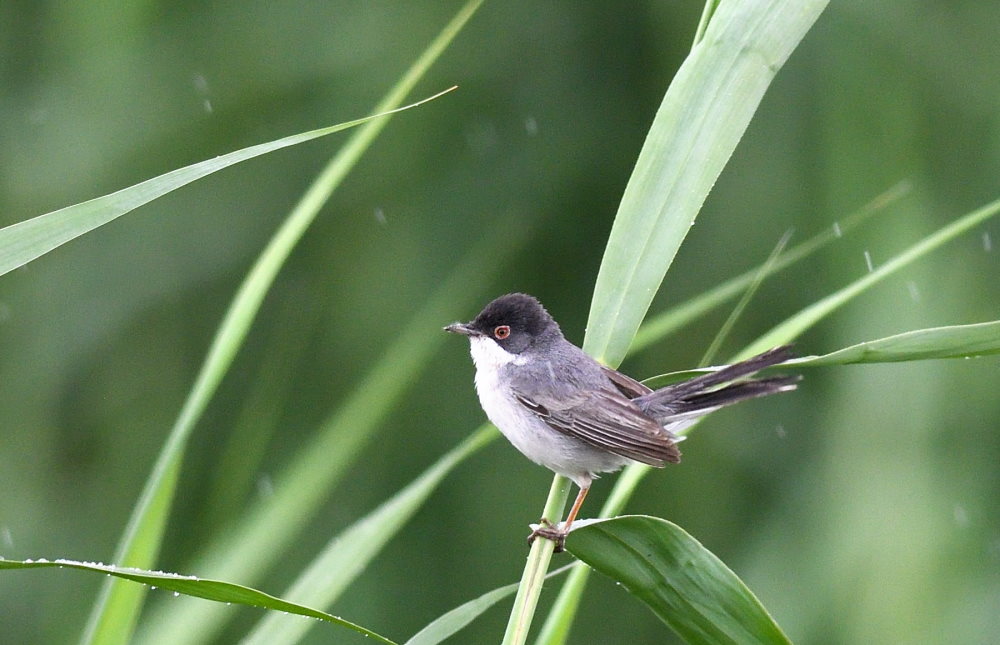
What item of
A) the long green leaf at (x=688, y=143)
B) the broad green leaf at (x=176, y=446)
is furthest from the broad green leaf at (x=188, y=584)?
the long green leaf at (x=688, y=143)

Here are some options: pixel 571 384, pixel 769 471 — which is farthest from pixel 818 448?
pixel 571 384

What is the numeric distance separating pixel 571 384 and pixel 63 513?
2.79m

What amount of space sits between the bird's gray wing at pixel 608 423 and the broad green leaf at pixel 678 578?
646 mm

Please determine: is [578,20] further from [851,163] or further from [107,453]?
[107,453]

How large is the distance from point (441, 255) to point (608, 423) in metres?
2.16

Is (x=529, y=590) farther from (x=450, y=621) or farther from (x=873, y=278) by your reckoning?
(x=873, y=278)

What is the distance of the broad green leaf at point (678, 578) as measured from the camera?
1.66 meters

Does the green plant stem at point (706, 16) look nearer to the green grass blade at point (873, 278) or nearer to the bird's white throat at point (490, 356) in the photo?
the green grass blade at point (873, 278)

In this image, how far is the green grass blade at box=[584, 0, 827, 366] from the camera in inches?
89.7

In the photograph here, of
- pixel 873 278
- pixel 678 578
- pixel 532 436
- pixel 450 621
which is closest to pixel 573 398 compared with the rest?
pixel 532 436

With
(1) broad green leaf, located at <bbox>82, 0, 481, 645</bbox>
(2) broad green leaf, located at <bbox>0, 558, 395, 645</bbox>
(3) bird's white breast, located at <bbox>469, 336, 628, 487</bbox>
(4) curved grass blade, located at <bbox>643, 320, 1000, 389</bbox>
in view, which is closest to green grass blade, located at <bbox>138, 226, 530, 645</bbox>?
(3) bird's white breast, located at <bbox>469, 336, 628, 487</bbox>

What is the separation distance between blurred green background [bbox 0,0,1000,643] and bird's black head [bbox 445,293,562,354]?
1047 mm

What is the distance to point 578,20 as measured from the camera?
4.95m

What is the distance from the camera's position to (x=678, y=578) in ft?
5.69
